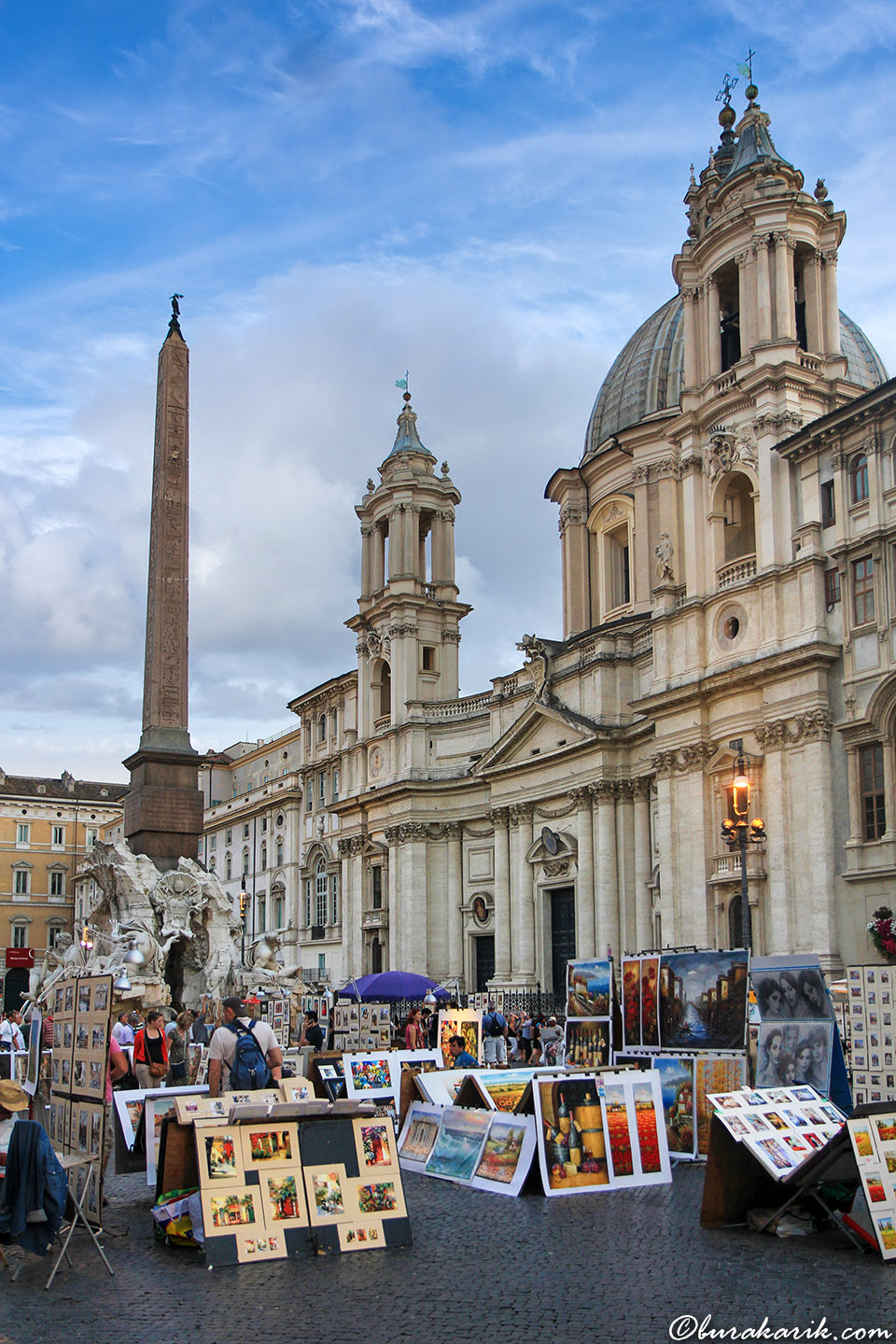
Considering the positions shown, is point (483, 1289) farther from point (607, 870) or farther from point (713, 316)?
point (713, 316)

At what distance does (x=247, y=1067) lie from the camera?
42.6 ft

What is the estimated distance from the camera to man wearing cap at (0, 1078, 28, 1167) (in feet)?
31.5

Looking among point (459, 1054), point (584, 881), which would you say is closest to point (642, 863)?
point (584, 881)

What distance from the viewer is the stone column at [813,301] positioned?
121ft

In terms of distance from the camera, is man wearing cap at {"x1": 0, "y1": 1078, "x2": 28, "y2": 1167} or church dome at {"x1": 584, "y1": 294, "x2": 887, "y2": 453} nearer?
man wearing cap at {"x1": 0, "y1": 1078, "x2": 28, "y2": 1167}

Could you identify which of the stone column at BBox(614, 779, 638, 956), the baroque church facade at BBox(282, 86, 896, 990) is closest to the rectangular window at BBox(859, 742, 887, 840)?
the baroque church facade at BBox(282, 86, 896, 990)

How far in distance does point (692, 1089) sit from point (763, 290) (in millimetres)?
27427

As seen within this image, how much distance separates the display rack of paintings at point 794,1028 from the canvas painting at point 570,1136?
6.99 ft

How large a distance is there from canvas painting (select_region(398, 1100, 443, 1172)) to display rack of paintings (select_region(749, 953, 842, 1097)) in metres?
3.38

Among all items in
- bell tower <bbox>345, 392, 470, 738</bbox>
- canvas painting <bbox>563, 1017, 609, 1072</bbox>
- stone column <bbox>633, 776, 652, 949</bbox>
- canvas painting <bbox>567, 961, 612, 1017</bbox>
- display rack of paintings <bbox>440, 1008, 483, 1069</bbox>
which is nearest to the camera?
canvas painting <bbox>563, 1017, 609, 1072</bbox>

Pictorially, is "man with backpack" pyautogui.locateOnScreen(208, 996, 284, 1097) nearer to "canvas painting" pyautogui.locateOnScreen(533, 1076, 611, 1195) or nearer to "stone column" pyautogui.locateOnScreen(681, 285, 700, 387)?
"canvas painting" pyautogui.locateOnScreen(533, 1076, 611, 1195)

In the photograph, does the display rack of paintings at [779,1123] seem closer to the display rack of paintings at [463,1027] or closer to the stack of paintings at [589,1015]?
the stack of paintings at [589,1015]

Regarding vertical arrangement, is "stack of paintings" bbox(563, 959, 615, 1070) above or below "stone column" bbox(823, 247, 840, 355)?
below

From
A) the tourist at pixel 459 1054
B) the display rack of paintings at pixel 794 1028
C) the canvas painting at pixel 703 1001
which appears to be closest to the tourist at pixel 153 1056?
the tourist at pixel 459 1054
